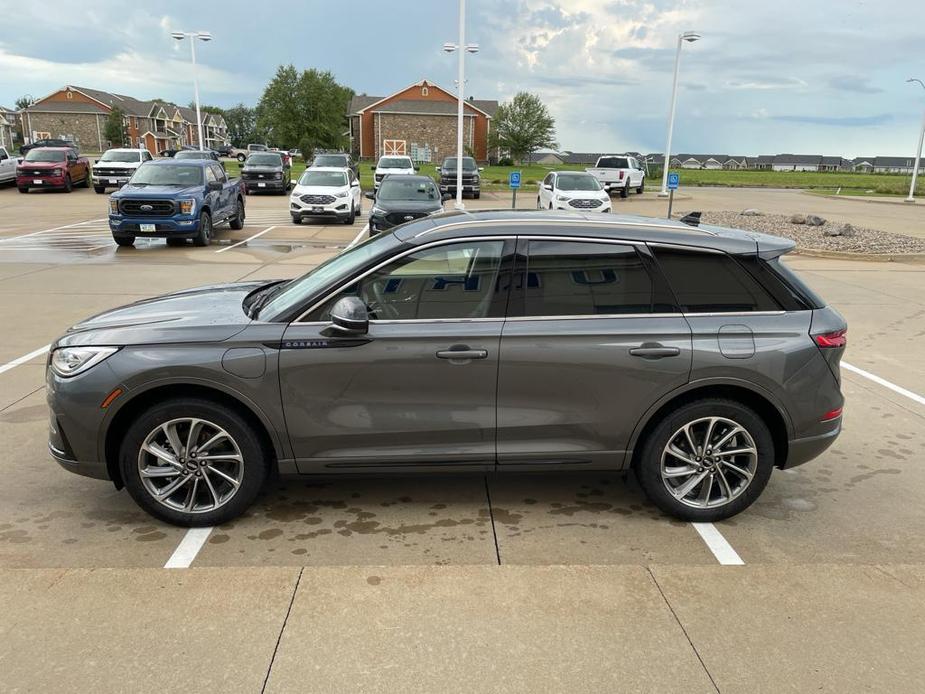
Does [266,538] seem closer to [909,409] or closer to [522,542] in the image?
[522,542]

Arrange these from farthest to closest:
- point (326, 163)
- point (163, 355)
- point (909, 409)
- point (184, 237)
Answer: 1. point (326, 163)
2. point (184, 237)
3. point (909, 409)
4. point (163, 355)

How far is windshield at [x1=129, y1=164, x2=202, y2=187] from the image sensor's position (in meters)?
15.6

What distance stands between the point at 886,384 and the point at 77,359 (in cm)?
670

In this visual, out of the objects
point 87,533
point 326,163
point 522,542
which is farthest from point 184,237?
point 326,163

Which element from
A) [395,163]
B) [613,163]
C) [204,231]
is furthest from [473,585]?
[613,163]

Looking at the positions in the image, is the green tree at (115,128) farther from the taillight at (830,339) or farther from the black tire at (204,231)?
the taillight at (830,339)

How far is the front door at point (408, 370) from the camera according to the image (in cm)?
360

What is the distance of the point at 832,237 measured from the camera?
18.3m

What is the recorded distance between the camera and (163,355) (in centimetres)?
356

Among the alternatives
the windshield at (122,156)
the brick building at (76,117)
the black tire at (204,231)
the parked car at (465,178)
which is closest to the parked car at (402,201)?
the black tire at (204,231)

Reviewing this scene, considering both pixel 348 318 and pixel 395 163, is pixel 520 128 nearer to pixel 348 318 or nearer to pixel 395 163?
pixel 395 163

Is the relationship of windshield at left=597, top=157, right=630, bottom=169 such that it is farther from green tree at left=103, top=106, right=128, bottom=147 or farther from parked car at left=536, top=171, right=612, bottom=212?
green tree at left=103, top=106, right=128, bottom=147

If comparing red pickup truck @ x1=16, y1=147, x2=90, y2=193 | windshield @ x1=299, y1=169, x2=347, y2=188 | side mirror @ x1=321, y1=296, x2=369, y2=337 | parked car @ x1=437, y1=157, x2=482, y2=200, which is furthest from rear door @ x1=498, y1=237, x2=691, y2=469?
red pickup truck @ x1=16, y1=147, x2=90, y2=193

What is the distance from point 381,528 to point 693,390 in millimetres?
1857
